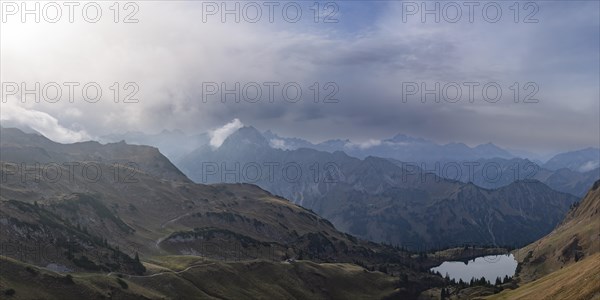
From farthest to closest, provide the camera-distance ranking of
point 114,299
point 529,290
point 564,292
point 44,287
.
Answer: point 529,290 → point 114,299 → point 44,287 → point 564,292

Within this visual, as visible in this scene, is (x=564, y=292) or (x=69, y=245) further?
(x=69, y=245)

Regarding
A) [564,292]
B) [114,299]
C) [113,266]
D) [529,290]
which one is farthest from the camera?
[113,266]

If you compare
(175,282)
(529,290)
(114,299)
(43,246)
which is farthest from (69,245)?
(529,290)

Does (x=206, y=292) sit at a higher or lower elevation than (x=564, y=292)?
lower

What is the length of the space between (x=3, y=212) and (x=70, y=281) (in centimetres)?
7660

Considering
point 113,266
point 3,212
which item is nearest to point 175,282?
point 113,266

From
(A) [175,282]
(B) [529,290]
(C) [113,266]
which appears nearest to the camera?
(B) [529,290]

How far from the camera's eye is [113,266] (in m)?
196

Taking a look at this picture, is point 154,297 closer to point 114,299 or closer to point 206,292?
point 114,299

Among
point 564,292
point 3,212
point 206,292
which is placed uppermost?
point 3,212

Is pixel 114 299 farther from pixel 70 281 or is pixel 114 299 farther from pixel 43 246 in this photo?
pixel 43 246

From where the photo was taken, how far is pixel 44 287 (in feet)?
449

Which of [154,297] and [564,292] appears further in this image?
[154,297]

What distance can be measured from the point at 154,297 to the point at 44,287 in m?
36.0
